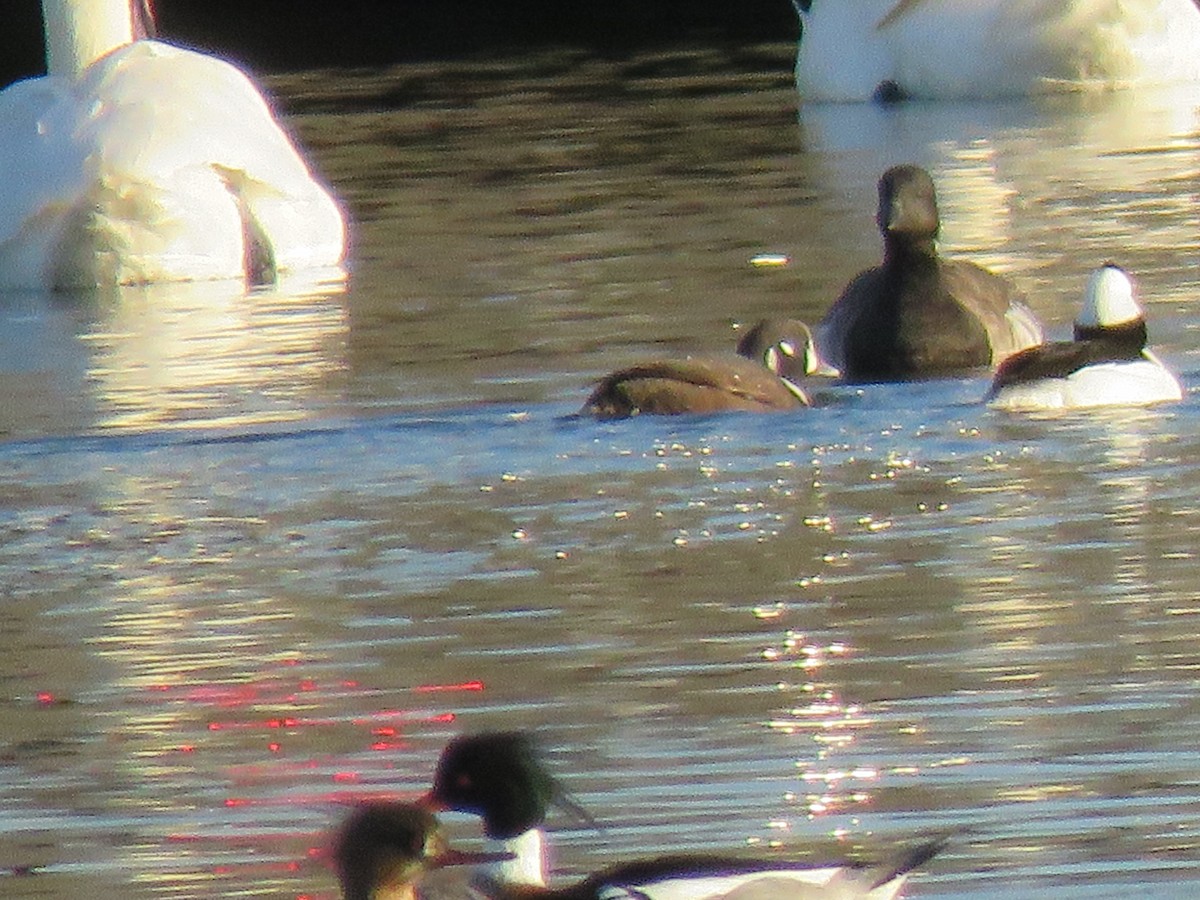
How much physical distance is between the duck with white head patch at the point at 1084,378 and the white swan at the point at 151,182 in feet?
20.0

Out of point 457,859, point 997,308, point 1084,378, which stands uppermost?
point 457,859

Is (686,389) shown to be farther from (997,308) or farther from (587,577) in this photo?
(587,577)

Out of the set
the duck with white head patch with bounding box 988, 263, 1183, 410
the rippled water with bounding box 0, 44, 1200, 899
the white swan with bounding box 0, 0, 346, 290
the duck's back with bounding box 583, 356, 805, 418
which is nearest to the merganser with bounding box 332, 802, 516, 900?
the rippled water with bounding box 0, 44, 1200, 899

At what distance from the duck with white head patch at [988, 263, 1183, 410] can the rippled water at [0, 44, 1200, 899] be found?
157 millimetres

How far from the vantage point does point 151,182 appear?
1759cm

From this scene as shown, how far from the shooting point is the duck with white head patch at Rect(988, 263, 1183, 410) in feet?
39.8

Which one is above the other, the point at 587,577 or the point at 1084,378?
the point at 587,577

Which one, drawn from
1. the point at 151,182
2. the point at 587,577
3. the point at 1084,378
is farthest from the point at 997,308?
the point at 151,182

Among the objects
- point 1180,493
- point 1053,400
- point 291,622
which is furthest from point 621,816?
point 1053,400

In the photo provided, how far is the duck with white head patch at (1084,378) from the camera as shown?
12.1 metres

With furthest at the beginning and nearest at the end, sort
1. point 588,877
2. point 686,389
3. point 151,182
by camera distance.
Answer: point 151,182 → point 686,389 → point 588,877

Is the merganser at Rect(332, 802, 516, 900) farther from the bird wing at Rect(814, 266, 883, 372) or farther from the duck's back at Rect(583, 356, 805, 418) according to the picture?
the bird wing at Rect(814, 266, 883, 372)

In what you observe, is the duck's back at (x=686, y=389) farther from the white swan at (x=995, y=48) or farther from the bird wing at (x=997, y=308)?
the white swan at (x=995, y=48)

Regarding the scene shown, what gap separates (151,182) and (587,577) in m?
8.27
